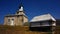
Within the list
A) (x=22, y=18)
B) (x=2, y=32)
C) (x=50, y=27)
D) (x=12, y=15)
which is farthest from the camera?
(x=12, y=15)

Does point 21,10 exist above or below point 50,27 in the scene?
above

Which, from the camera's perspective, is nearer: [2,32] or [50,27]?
[2,32]

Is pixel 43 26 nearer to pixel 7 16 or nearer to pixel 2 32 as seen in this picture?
pixel 2 32

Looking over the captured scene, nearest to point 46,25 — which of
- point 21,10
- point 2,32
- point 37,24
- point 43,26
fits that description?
point 43,26

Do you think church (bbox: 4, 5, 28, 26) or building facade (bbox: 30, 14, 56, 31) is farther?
church (bbox: 4, 5, 28, 26)

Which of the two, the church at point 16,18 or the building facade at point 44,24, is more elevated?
the church at point 16,18

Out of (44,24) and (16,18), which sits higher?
(16,18)

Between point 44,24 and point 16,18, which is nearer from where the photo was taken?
point 44,24

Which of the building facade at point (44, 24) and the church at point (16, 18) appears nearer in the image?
the building facade at point (44, 24)

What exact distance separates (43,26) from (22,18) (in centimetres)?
1690

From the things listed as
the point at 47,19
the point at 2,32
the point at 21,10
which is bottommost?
the point at 2,32

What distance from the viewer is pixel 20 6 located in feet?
139

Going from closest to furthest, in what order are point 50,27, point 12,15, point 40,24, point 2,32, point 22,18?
point 2,32 → point 50,27 → point 40,24 → point 22,18 → point 12,15

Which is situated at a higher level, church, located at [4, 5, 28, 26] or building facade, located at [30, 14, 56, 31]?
church, located at [4, 5, 28, 26]
